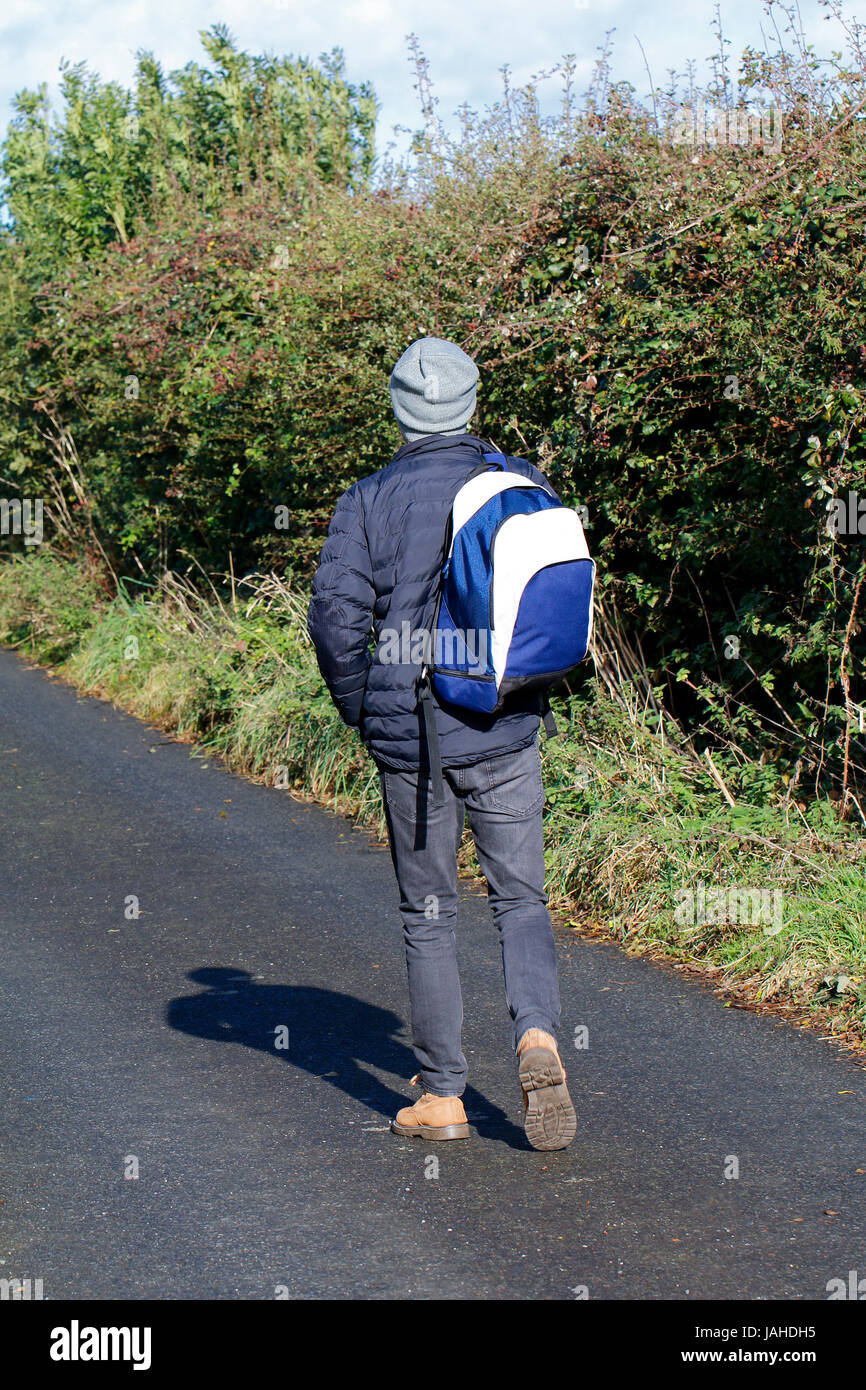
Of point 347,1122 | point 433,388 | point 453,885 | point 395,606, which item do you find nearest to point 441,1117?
point 347,1122

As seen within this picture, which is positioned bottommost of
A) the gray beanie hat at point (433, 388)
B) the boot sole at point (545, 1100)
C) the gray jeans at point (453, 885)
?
the boot sole at point (545, 1100)

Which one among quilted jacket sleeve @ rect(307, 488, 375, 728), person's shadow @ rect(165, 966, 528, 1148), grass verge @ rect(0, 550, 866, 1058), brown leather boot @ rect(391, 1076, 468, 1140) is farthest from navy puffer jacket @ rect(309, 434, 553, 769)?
grass verge @ rect(0, 550, 866, 1058)

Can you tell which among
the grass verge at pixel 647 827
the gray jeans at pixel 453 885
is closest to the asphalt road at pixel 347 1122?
the grass verge at pixel 647 827

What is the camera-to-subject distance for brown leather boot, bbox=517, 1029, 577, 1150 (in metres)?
3.92

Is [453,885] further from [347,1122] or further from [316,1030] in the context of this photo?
[316,1030]

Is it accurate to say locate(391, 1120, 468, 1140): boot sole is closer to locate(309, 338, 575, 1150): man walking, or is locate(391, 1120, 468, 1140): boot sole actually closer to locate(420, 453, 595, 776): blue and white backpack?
locate(309, 338, 575, 1150): man walking

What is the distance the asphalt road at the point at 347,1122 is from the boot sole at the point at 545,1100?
113mm

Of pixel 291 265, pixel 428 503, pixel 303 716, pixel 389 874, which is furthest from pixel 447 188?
pixel 428 503

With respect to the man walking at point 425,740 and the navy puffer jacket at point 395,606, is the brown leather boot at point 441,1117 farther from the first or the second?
the navy puffer jacket at point 395,606

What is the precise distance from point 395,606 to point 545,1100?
1.44 m

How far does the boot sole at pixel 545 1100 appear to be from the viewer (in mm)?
3918

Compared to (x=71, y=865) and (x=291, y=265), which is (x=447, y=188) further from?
(x=71, y=865)

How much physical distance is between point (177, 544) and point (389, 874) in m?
6.69

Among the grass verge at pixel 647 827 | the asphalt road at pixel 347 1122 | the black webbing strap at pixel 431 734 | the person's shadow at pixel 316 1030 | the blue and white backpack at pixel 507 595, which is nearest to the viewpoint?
the asphalt road at pixel 347 1122
